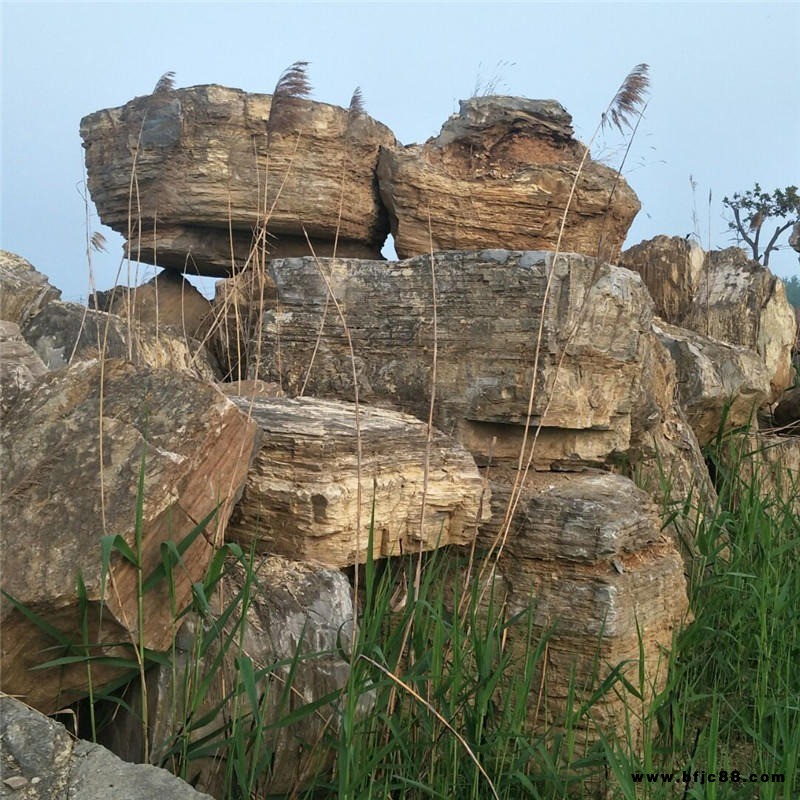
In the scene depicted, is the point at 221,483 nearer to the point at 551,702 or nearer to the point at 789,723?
the point at 551,702

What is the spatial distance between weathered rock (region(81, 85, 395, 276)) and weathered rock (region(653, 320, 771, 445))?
261cm

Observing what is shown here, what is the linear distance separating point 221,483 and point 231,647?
43cm

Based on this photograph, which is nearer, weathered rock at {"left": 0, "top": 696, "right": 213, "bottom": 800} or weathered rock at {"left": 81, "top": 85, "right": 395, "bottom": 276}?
weathered rock at {"left": 0, "top": 696, "right": 213, "bottom": 800}

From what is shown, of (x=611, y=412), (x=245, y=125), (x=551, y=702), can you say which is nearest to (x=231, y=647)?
(x=551, y=702)

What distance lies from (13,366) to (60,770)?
133 centimetres

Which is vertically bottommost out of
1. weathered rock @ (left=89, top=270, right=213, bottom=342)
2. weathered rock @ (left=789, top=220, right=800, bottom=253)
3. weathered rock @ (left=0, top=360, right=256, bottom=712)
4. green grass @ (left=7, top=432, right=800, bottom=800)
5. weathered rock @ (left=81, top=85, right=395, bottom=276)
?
green grass @ (left=7, top=432, right=800, bottom=800)

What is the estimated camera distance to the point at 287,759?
2.48m

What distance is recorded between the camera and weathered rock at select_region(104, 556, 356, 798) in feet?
7.55

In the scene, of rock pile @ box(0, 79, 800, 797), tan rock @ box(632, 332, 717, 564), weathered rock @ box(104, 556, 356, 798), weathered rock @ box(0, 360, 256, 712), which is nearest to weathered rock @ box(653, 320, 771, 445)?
rock pile @ box(0, 79, 800, 797)

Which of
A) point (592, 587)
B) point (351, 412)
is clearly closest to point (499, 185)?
point (351, 412)

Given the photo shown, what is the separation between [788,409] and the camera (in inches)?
292

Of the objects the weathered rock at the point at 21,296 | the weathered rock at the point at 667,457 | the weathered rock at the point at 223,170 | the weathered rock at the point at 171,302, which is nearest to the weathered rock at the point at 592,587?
the weathered rock at the point at 667,457

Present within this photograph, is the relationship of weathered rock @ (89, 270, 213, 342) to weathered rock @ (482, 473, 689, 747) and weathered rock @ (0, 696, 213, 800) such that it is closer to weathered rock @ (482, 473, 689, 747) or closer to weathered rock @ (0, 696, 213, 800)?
weathered rock @ (482, 473, 689, 747)

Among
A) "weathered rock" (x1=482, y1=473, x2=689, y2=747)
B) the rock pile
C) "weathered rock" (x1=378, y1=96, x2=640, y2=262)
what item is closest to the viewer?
the rock pile
